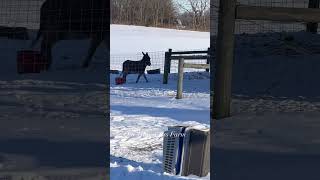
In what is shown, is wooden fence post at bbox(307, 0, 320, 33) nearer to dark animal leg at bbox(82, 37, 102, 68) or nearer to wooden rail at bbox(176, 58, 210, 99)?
dark animal leg at bbox(82, 37, 102, 68)

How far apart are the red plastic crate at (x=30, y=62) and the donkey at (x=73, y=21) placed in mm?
34

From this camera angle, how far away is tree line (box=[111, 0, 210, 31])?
12.2 ft

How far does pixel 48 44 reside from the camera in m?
Result: 3.04

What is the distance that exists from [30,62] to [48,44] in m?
0.15

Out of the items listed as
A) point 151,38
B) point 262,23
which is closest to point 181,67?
point 151,38

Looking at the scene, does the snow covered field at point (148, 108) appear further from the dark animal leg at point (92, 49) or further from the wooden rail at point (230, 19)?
the dark animal leg at point (92, 49)

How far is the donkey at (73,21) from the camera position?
9.93 feet

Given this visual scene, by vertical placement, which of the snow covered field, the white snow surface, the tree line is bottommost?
the snow covered field

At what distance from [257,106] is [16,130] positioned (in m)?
1.49

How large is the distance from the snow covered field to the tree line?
0.35 ft

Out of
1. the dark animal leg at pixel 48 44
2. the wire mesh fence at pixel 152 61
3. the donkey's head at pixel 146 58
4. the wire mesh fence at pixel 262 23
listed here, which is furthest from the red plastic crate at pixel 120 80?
the wire mesh fence at pixel 262 23

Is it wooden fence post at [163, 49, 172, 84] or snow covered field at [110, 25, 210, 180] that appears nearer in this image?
snow covered field at [110, 25, 210, 180]

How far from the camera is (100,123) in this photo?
315cm

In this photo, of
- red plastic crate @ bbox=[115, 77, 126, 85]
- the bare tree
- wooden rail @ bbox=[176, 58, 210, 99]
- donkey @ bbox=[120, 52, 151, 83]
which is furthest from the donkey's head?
the bare tree
